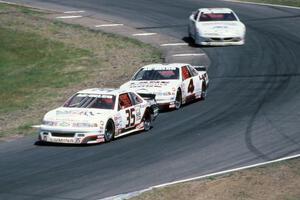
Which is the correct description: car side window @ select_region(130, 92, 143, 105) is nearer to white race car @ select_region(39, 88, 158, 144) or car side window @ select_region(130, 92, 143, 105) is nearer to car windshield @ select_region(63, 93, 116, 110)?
white race car @ select_region(39, 88, 158, 144)

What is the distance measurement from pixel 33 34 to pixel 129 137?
65.6ft

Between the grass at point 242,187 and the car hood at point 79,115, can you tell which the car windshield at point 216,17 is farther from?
the grass at point 242,187

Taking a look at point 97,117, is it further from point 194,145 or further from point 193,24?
point 193,24

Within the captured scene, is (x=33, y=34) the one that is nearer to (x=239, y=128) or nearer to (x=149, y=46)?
(x=149, y=46)

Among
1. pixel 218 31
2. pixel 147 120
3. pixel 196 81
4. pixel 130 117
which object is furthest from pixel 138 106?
pixel 218 31

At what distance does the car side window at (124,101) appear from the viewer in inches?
958

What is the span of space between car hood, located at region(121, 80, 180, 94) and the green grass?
3.82 meters

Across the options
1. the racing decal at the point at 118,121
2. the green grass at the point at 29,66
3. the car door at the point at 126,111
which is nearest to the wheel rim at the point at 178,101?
the car door at the point at 126,111

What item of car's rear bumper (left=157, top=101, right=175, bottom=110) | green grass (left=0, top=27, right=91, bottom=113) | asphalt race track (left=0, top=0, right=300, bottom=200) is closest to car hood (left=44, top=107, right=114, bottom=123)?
asphalt race track (left=0, top=0, right=300, bottom=200)

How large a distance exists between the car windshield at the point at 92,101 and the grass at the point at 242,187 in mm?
6190

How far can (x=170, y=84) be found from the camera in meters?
28.5

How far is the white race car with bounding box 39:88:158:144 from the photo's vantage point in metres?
22.5

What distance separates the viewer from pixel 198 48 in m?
40.8

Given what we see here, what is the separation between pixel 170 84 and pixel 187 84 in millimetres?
962
